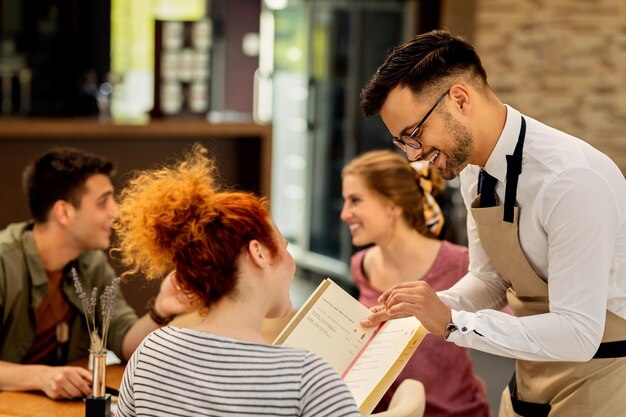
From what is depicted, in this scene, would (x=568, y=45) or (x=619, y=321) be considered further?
(x=568, y=45)

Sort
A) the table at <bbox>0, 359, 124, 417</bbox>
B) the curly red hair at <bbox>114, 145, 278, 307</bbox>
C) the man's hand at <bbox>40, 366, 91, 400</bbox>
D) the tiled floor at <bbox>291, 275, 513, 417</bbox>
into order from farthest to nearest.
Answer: the tiled floor at <bbox>291, 275, 513, 417</bbox> < the man's hand at <bbox>40, 366, 91, 400</bbox> < the table at <bbox>0, 359, 124, 417</bbox> < the curly red hair at <bbox>114, 145, 278, 307</bbox>

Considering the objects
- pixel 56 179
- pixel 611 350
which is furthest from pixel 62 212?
pixel 611 350

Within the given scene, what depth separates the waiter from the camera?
206cm

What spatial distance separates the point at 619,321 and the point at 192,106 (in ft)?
11.6

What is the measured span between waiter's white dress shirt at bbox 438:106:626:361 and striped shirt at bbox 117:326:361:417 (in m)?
0.48

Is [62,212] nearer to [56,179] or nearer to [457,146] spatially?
[56,179]

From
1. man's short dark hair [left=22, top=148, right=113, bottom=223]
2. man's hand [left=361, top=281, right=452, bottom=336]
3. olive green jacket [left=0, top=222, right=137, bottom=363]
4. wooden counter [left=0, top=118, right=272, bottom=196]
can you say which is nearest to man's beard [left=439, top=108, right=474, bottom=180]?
man's hand [left=361, top=281, right=452, bottom=336]

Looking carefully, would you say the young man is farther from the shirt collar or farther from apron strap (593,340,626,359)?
apron strap (593,340,626,359)

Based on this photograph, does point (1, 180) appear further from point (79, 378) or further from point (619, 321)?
point (619, 321)

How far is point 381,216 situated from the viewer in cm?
342

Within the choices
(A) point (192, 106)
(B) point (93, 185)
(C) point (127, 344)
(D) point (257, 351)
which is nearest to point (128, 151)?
(A) point (192, 106)

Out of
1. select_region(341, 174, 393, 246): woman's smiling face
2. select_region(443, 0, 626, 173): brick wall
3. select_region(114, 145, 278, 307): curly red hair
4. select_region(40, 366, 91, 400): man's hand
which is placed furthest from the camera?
select_region(443, 0, 626, 173): brick wall

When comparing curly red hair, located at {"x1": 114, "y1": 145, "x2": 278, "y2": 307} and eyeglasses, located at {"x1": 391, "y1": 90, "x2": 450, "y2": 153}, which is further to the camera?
eyeglasses, located at {"x1": 391, "y1": 90, "x2": 450, "y2": 153}

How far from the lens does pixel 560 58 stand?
6074mm
